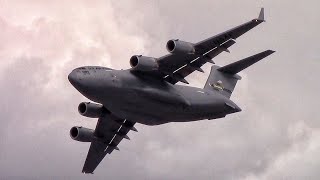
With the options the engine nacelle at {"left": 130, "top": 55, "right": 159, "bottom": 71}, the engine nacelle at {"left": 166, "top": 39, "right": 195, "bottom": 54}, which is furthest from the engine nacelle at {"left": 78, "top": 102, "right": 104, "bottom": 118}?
the engine nacelle at {"left": 166, "top": 39, "right": 195, "bottom": 54}

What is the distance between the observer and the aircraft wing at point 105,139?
50.0m

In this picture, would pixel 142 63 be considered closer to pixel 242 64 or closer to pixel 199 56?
pixel 199 56

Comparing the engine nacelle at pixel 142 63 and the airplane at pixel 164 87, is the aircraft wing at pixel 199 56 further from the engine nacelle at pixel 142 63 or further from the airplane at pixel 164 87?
the engine nacelle at pixel 142 63

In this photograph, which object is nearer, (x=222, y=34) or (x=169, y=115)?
(x=222, y=34)

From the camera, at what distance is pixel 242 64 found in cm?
4616

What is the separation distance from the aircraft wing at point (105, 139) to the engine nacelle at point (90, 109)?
1.99 meters

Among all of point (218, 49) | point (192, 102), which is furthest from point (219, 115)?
point (218, 49)

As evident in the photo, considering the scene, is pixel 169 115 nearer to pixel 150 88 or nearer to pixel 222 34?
pixel 150 88

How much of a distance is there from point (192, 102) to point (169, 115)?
1665 mm

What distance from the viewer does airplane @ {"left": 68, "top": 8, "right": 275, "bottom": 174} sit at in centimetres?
4159

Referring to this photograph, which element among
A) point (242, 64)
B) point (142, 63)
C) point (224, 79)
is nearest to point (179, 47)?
point (142, 63)

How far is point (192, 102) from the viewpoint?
44.5 metres

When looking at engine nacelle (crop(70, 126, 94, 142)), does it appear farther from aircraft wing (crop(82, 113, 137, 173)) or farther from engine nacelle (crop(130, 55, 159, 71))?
engine nacelle (crop(130, 55, 159, 71))

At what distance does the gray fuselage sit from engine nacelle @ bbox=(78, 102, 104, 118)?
127 inches
